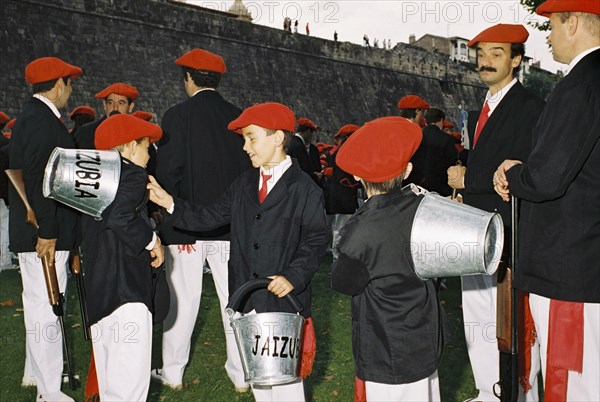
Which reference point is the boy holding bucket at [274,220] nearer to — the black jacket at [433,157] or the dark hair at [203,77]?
the dark hair at [203,77]

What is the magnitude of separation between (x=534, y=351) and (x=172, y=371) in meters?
2.49

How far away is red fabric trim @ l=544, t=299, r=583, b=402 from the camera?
278 cm

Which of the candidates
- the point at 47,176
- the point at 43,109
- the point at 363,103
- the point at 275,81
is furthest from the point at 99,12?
the point at 47,176

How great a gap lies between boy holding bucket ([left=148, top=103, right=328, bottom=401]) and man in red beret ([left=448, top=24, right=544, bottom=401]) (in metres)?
1.08

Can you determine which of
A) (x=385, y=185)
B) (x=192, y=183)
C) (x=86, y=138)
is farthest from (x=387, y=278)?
(x=86, y=138)

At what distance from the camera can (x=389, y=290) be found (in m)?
2.73

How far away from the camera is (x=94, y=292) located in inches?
126

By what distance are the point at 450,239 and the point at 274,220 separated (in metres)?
1.06

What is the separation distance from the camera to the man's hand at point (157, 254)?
330 cm

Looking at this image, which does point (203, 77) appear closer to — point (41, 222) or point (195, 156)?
point (195, 156)

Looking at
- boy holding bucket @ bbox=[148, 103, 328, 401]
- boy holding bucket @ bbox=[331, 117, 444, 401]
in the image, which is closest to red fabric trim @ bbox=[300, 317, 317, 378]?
boy holding bucket @ bbox=[148, 103, 328, 401]

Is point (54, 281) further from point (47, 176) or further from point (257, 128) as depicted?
point (257, 128)

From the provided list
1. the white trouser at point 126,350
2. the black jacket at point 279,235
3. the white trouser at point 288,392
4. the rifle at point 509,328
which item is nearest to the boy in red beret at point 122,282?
the white trouser at point 126,350

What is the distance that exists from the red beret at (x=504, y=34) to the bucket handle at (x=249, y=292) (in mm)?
1960
